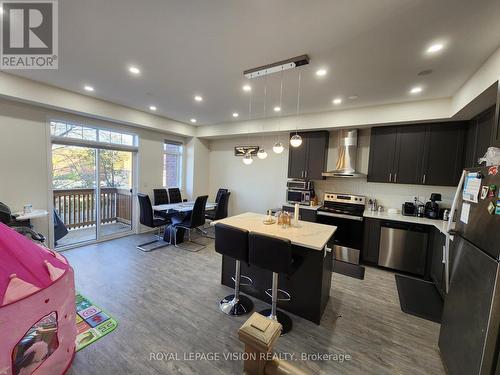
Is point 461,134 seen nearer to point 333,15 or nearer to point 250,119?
point 333,15

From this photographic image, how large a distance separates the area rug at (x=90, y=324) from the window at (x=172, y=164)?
149 inches

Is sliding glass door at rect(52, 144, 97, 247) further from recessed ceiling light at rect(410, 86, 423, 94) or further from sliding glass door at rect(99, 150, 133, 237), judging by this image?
recessed ceiling light at rect(410, 86, 423, 94)

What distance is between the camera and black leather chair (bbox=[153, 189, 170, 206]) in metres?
5.29

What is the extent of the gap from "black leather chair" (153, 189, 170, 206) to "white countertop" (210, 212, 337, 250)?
3129 mm

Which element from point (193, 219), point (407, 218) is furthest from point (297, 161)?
point (193, 219)

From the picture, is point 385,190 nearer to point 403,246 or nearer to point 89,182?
point 403,246

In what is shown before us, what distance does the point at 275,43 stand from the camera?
2.16 meters

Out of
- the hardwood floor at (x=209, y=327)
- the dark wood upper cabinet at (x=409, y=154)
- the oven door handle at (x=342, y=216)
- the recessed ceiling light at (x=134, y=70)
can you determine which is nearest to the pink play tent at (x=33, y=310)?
the hardwood floor at (x=209, y=327)

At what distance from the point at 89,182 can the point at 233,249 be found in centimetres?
397

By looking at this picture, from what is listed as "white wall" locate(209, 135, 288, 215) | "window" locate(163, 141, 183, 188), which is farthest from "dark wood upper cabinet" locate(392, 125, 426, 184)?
"window" locate(163, 141, 183, 188)

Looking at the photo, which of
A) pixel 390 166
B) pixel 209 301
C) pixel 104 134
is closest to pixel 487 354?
pixel 209 301

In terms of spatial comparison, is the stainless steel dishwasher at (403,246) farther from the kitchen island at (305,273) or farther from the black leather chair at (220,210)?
the black leather chair at (220,210)

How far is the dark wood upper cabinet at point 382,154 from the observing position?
3867 mm

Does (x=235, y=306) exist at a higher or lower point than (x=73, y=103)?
lower
